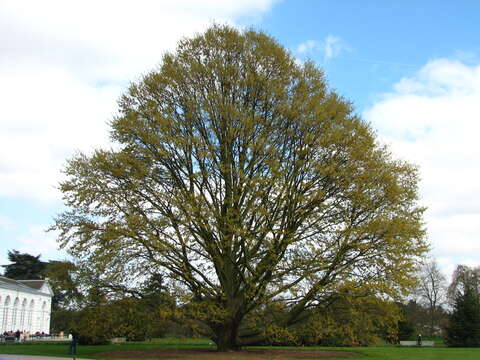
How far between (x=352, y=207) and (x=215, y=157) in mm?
7261

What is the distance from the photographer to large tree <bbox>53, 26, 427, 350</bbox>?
23047 millimetres

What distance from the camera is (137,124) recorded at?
26031mm

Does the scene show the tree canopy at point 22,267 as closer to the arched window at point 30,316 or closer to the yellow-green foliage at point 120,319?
the arched window at point 30,316

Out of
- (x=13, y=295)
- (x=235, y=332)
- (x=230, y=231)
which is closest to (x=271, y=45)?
(x=230, y=231)

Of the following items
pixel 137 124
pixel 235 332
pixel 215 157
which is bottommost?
pixel 235 332

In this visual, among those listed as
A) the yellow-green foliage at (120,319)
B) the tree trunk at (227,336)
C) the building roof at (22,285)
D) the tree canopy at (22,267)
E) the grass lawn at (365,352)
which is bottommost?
the grass lawn at (365,352)

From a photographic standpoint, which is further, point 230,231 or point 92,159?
point 92,159

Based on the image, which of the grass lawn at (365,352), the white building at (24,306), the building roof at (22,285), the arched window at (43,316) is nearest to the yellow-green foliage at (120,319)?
the grass lawn at (365,352)

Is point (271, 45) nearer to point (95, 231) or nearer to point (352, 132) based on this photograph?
point (352, 132)

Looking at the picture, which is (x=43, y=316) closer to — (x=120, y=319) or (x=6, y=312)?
(x=6, y=312)

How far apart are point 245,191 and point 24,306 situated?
6420 centimetres

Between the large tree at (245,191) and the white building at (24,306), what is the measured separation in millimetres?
45762

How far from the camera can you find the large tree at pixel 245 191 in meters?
23.0

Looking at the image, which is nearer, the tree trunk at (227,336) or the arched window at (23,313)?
the tree trunk at (227,336)
